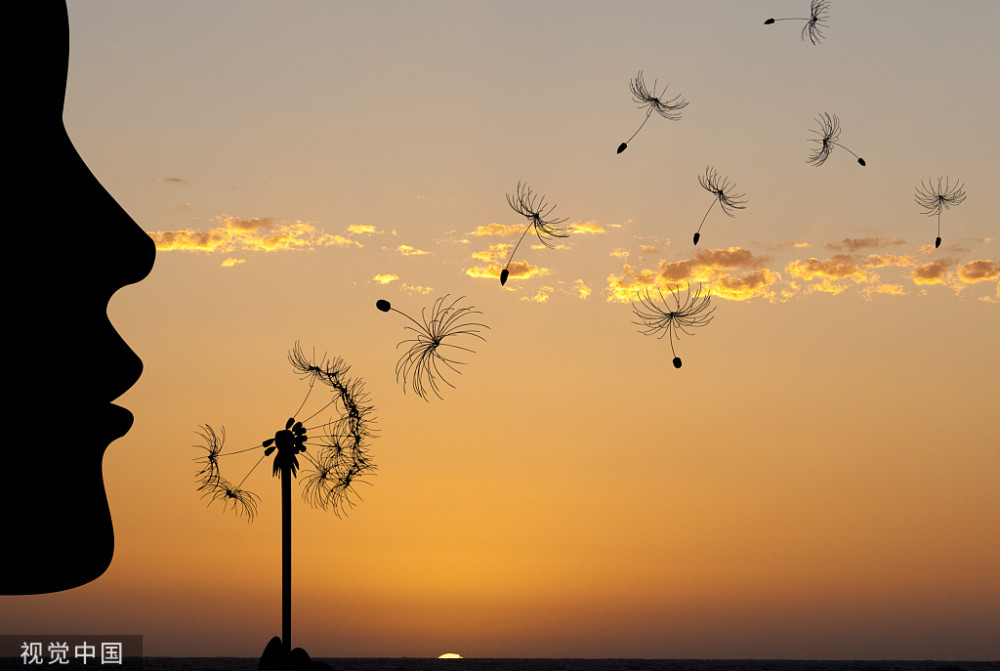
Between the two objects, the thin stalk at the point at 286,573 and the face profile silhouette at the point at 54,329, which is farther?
the thin stalk at the point at 286,573

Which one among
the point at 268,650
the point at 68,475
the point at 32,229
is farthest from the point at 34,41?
the point at 268,650

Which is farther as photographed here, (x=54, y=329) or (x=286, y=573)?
(x=286, y=573)

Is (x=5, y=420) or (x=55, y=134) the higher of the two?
(x=55, y=134)

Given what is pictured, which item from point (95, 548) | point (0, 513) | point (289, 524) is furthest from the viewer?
point (289, 524)

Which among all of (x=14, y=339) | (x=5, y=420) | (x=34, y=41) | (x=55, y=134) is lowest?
(x=5, y=420)

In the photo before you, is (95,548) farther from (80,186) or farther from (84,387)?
(80,186)

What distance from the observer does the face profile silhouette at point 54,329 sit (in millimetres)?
14406

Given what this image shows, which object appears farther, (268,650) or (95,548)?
(268,650)

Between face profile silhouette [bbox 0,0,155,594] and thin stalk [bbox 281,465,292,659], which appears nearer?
face profile silhouette [bbox 0,0,155,594]

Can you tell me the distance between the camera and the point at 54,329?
1498cm

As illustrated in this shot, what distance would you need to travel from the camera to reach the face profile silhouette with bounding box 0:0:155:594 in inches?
567

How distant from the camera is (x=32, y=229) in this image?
49.8 feet

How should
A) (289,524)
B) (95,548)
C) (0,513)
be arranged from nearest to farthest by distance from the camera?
(0,513), (95,548), (289,524)

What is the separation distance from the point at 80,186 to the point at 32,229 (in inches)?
38.3
